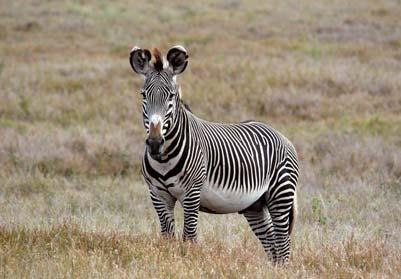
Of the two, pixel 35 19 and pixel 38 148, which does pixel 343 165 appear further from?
pixel 35 19

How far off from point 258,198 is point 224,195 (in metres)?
0.56

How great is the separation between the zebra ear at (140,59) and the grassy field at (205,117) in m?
1.41

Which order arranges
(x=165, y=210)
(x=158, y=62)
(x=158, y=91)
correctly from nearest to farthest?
1. (x=158, y=91)
2. (x=158, y=62)
3. (x=165, y=210)

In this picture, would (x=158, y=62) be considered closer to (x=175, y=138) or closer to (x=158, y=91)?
(x=158, y=91)

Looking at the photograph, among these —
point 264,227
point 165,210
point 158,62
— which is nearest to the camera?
point 158,62

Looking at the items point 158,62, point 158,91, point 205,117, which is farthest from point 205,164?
point 205,117

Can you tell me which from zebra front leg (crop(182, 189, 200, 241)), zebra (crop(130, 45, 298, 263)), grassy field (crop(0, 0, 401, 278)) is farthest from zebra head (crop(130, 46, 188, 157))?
grassy field (crop(0, 0, 401, 278))

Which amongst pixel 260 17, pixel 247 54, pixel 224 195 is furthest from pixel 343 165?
pixel 260 17

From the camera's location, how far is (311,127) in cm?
1439

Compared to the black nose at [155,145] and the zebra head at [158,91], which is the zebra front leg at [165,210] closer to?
the zebra head at [158,91]

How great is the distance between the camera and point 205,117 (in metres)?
15.6

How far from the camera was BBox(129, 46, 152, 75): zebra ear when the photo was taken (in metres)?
5.95

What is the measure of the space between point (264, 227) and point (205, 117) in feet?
28.2

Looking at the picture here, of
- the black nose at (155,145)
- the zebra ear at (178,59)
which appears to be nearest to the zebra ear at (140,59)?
the zebra ear at (178,59)
